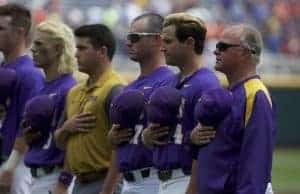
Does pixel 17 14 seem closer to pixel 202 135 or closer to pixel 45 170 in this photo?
pixel 45 170

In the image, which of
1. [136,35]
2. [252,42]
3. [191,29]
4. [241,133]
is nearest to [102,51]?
[136,35]

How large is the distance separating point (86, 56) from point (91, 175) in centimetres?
83

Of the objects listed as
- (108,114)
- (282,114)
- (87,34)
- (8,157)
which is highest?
(87,34)

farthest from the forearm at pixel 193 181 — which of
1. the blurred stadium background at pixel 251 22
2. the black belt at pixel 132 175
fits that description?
the blurred stadium background at pixel 251 22

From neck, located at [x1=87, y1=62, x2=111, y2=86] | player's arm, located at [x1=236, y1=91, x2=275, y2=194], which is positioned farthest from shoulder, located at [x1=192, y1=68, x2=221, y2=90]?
neck, located at [x1=87, y1=62, x2=111, y2=86]

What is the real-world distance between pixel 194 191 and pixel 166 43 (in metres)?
1.07

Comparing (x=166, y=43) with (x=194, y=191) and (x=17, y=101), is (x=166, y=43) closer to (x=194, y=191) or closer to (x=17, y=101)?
(x=194, y=191)

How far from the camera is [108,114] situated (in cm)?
750

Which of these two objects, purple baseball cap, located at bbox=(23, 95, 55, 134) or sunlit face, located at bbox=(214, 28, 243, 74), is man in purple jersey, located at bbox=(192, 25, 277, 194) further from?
purple baseball cap, located at bbox=(23, 95, 55, 134)

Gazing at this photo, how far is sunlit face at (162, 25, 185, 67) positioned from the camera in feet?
22.1

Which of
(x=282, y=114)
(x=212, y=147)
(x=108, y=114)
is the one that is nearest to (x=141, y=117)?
(x=108, y=114)

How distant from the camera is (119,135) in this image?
719 cm

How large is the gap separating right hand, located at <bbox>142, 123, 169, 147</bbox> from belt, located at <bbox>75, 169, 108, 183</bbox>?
0.77m

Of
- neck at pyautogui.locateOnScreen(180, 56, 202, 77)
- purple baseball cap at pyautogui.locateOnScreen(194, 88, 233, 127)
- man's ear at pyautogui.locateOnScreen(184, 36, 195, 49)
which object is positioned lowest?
purple baseball cap at pyautogui.locateOnScreen(194, 88, 233, 127)
